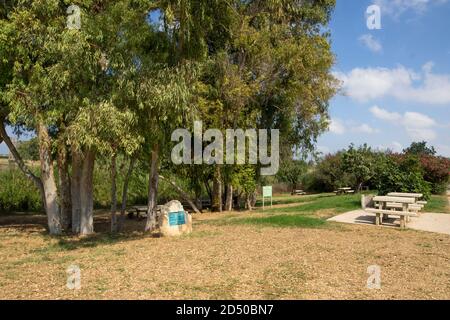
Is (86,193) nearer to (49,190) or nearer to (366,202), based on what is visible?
(49,190)

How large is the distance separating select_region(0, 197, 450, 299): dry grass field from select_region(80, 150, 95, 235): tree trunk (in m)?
0.47

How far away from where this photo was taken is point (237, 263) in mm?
7695

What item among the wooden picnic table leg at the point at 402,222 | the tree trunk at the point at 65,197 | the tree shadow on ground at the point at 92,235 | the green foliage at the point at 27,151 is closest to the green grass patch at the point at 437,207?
the wooden picnic table leg at the point at 402,222

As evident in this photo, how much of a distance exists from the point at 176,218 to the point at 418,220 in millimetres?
7014

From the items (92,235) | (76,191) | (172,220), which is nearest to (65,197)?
(76,191)

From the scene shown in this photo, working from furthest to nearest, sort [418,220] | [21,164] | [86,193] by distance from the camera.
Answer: [21,164] → [418,220] → [86,193]

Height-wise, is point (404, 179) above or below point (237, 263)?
above

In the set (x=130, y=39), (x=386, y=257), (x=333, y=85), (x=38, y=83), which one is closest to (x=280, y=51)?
(x=333, y=85)

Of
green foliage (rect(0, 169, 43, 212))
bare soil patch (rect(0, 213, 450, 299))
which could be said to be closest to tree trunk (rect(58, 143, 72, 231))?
bare soil patch (rect(0, 213, 450, 299))

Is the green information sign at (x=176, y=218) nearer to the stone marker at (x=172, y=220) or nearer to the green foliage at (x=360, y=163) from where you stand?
the stone marker at (x=172, y=220)

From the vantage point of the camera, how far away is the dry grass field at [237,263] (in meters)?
5.98

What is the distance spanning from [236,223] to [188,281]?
22.2 feet

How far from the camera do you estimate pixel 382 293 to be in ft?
19.2

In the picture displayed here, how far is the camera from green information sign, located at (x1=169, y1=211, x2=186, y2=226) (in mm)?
10906
